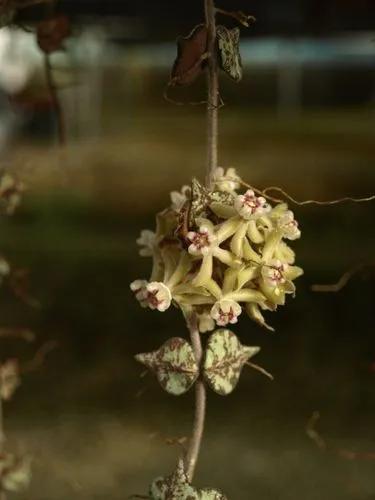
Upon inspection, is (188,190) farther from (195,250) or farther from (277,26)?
(277,26)

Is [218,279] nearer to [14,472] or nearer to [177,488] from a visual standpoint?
[177,488]

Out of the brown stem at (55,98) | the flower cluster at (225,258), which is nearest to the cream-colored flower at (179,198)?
the flower cluster at (225,258)

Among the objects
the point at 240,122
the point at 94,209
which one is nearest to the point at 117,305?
the point at 94,209

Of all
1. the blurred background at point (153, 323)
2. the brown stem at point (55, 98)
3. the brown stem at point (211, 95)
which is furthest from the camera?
the blurred background at point (153, 323)

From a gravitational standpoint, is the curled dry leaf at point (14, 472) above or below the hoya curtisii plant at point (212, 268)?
below

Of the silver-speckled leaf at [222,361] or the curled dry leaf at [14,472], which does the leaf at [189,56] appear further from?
the curled dry leaf at [14,472]

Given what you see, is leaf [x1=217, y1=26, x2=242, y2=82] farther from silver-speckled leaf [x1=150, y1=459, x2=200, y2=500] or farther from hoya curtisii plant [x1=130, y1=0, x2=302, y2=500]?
silver-speckled leaf [x1=150, y1=459, x2=200, y2=500]
